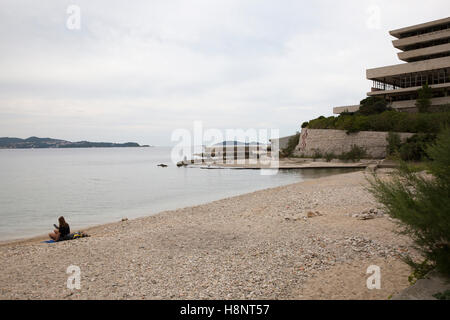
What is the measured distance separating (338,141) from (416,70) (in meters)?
19.9

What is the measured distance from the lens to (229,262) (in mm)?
7938

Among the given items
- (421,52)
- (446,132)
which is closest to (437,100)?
(421,52)

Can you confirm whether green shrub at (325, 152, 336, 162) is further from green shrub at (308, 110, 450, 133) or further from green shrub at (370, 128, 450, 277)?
green shrub at (370, 128, 450, 277)

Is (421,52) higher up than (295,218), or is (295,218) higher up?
(421,52)

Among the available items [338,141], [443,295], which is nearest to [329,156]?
[338,141]

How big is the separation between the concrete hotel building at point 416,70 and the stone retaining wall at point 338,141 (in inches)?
458

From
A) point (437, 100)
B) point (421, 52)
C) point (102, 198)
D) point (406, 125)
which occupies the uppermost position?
point (421, 52)

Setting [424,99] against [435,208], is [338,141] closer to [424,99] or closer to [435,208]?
[424,99]

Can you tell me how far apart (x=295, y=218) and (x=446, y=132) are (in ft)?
24.1

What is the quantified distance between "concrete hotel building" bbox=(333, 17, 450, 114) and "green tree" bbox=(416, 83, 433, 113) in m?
1.67

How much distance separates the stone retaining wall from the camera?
47.7 meters

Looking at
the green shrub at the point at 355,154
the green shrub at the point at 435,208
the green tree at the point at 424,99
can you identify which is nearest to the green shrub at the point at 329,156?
the green shrub at the point at 355,154

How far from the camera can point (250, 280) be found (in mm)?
6688
